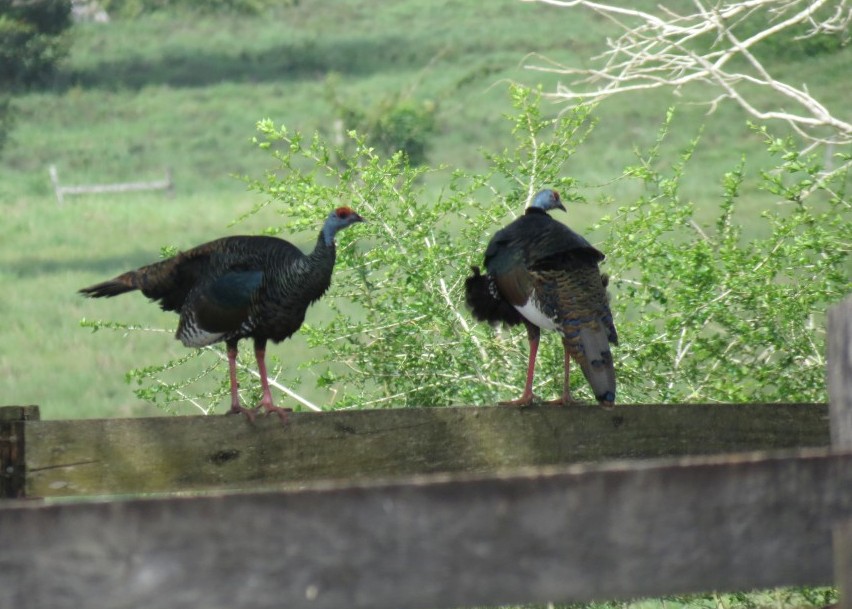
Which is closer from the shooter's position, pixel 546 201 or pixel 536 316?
pixel 536 316

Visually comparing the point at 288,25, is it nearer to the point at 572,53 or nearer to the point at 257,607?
the point at 572,53

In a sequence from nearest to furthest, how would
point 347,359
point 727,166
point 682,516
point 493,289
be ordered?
point 682,516, point 493,289, point 347,359, point 727,166

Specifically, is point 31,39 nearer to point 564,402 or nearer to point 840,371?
point 564,402

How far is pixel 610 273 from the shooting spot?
21.7 ft

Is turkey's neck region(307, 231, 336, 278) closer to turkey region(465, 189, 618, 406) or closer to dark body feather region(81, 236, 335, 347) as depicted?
dark body feather region(81, 236, 335, 347)

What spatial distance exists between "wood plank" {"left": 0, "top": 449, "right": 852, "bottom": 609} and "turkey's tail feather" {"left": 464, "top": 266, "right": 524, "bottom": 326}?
10.4ft

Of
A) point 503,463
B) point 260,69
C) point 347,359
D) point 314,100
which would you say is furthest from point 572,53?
point 503,463

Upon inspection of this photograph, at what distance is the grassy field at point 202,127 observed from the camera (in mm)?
19625

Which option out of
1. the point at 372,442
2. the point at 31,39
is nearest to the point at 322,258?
the point at 372,442

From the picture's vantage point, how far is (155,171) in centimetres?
3253

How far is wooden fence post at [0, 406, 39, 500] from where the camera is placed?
3580 millimetres

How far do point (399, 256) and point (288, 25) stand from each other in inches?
1537

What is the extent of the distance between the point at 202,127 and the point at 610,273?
30.0 metres

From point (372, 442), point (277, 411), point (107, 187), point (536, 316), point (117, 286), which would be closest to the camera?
point (372, 442)
